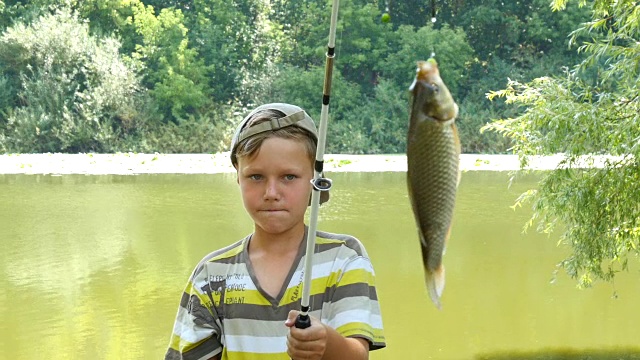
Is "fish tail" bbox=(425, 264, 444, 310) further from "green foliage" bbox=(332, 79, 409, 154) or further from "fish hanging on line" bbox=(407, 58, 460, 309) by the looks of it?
"green foliage" bbox=(332, 79, 409, 154)

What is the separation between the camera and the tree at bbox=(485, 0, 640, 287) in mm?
5207

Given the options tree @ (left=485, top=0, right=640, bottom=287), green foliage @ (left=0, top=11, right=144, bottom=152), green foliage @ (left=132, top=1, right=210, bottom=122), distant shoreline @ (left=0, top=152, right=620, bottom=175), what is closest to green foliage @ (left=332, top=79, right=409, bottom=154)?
distant shoreline @ (left=0, top=152, right=620, bottom=175)

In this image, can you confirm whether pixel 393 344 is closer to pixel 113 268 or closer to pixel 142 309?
pixel 142 309

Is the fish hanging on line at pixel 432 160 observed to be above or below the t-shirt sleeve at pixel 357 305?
above

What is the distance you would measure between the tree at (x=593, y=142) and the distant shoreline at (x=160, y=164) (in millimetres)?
10647

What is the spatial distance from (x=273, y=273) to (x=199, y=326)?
0.54 ft

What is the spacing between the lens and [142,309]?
838cm

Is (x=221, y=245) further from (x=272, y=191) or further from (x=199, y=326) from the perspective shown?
(x=272, y=191)

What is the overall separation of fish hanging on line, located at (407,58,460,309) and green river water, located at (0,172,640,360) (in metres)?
6.50

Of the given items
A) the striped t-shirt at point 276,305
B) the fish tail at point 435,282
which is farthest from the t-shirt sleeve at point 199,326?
the fish tail at point 435,282

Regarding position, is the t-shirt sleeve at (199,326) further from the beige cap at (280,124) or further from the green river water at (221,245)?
the green river water at (221,245)

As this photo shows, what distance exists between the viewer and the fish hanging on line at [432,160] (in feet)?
2.34

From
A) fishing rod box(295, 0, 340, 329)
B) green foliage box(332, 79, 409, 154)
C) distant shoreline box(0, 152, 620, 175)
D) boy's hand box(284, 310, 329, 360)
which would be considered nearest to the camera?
fishing rod box(295, 0, 340, 329)

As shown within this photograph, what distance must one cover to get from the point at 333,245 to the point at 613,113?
4.09m
